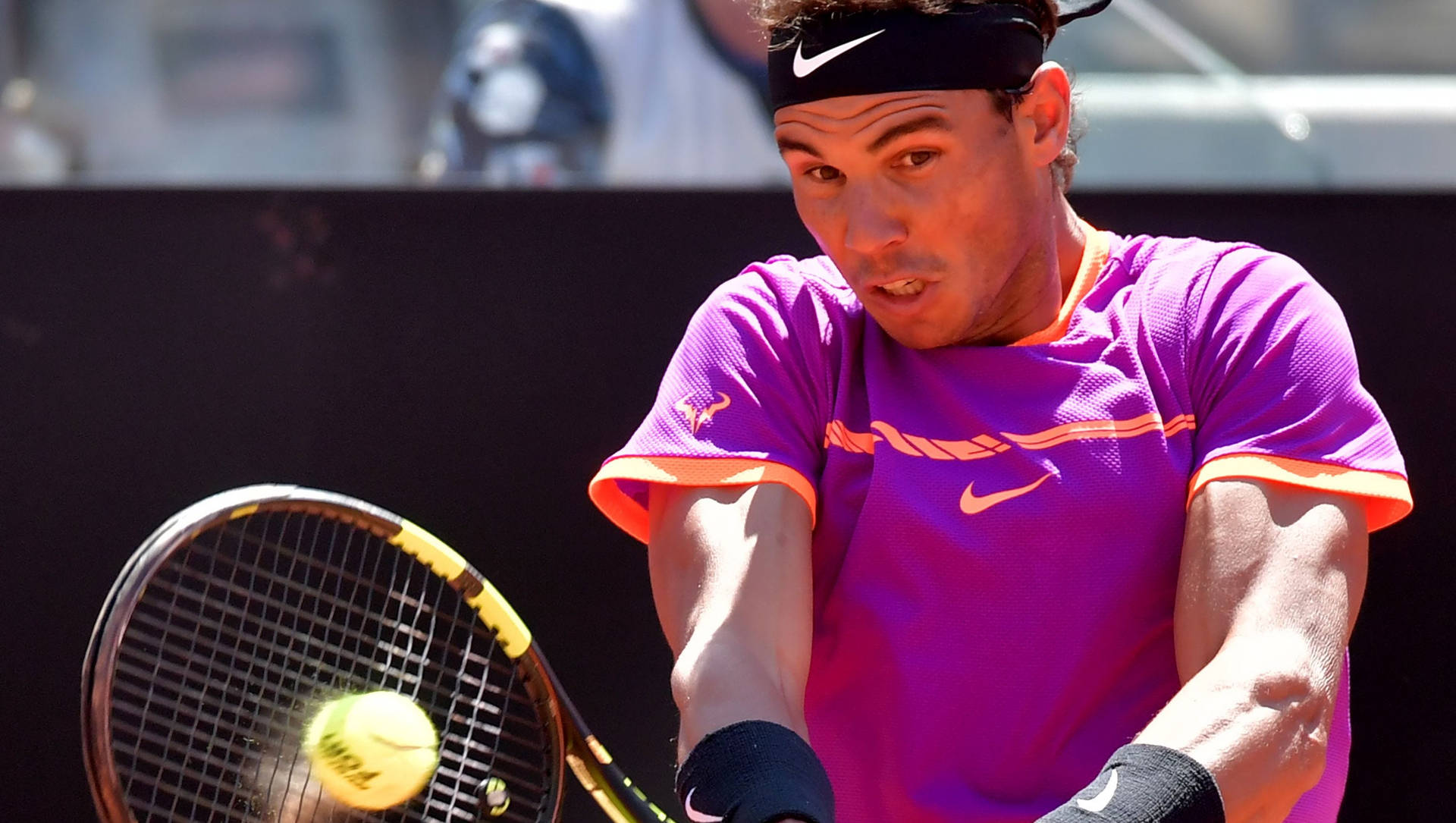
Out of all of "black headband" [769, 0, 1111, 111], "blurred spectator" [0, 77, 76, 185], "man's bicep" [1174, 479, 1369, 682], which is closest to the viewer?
"man's bicep" [1174, 479, 1369, 682]

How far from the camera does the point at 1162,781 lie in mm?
1257

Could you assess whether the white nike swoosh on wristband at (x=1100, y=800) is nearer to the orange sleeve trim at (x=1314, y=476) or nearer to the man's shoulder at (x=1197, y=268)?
the orange sleeve trim at (x=1314, y=476)

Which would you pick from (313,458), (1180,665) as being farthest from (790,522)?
(313,458)

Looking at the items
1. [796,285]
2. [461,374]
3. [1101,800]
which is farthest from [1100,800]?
[461,374]

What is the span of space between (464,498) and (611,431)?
8.4 inches

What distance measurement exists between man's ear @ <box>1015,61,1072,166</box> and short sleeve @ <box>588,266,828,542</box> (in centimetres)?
25

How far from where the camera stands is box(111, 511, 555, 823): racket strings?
166 centimetres

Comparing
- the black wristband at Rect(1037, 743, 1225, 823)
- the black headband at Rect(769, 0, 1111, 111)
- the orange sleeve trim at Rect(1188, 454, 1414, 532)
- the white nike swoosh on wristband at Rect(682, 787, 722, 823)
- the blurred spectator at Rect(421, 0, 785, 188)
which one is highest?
the blurred spectator at Rect(421, 0, 785, 188)

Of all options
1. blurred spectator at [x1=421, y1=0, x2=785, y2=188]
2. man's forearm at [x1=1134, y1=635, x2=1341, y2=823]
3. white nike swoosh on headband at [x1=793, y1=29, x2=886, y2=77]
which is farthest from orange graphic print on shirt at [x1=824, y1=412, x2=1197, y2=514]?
blurred spectator at [x1=421, y1=0, x2=785, y2=188]

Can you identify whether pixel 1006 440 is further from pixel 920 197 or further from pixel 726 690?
pixel 726 690

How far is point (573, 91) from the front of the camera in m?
3.08

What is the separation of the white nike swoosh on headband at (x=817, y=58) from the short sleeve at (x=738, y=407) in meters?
0.21

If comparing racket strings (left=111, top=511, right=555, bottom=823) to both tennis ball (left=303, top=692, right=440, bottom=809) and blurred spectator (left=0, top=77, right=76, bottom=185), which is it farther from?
blurred spectator (left=0, top=77, right=76, bottom=185)

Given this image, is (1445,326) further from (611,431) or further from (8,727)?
(8,727)
